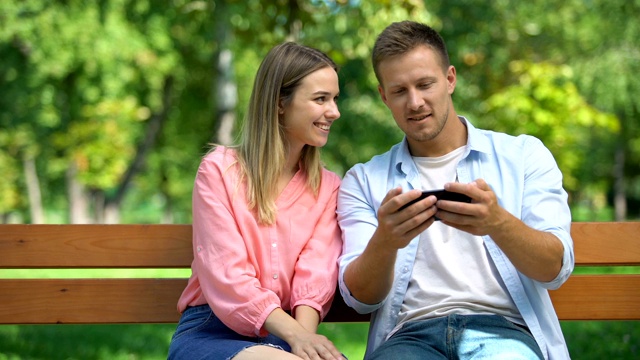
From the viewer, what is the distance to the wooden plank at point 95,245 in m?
3.78

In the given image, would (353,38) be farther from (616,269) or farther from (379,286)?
(379,286)

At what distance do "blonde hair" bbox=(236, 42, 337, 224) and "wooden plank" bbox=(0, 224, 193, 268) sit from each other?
2.00 feet

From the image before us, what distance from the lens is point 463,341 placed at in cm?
305

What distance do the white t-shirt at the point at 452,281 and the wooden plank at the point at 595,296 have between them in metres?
0.71

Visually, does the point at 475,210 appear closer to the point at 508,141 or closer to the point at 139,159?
the point at 508,141

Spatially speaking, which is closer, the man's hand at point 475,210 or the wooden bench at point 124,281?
the man's hand at point 475,210

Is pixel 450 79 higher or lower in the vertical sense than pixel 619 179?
higher

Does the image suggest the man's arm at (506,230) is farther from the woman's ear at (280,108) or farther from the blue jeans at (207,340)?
the woman's ear at (280,108)

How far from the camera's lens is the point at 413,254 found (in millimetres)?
3211

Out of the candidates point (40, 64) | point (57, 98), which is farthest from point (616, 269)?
point (57, 98)

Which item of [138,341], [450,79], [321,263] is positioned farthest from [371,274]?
[138,341]

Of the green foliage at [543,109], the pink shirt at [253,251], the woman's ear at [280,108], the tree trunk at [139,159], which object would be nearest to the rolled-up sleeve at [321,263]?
the pink shirt at [253,251]

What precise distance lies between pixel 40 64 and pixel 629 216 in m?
33.8

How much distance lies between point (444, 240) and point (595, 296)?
982mm
